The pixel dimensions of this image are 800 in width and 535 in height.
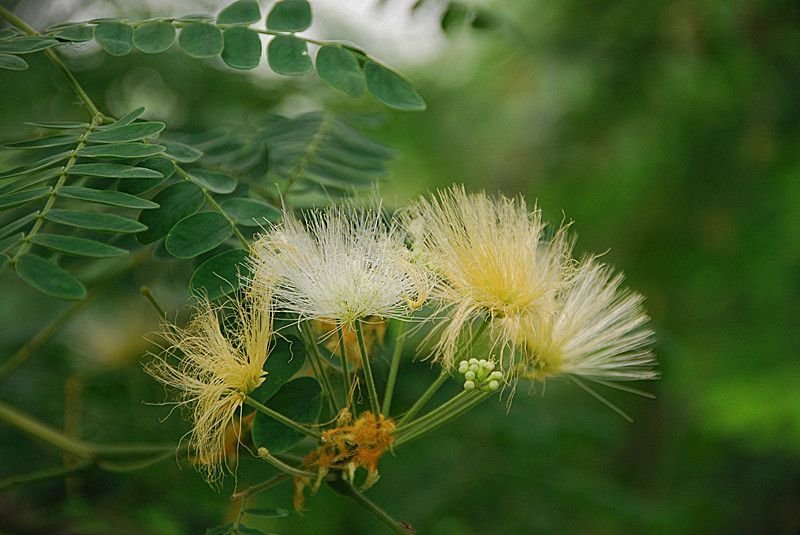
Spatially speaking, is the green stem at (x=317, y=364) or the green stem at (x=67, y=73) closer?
the green stem at (x=317, y=364)

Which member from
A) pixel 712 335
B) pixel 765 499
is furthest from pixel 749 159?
pixel 765 499

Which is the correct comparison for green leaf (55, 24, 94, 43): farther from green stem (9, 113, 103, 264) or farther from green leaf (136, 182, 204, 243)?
green leaf (136, 182, 204, 243)

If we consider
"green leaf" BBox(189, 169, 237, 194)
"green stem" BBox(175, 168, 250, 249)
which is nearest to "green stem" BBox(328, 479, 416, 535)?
"green stem" BBox(175, 168, 250, 249)

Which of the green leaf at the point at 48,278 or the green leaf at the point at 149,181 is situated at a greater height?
the green leaf at the point at 149,181

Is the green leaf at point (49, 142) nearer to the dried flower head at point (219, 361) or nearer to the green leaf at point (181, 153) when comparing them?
the green leaf at point (181, 153)

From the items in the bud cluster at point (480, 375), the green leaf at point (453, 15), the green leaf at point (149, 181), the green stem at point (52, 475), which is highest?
the green leaf at point (453, 15)

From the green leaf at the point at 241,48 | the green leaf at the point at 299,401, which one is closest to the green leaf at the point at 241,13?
the green leaf at the point at 241,48

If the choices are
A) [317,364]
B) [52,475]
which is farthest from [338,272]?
[52,475]
